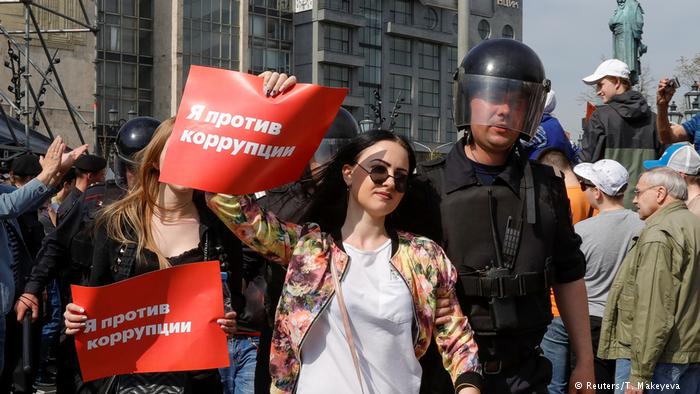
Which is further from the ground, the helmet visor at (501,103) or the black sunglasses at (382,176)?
the helmet visor at (501,103)

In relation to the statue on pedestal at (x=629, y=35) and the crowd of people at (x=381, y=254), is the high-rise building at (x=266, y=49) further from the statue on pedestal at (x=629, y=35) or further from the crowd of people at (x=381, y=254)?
the crowd of people at (x=381, y=254)

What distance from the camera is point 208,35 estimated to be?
5169 cm

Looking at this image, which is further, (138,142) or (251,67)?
(251,67)

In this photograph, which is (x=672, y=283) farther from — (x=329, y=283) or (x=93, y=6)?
(x=93, y=6)

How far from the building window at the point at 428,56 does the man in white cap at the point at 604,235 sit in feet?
216

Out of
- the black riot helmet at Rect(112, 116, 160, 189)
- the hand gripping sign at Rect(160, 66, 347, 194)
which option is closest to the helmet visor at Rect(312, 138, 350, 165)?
the black riot helmet at Rect(112, 116, 160, 189)

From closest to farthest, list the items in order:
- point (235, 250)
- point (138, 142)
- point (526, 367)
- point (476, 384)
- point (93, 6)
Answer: point (476, 384), point (526, 367), point (235, 250), point (138, 142), point (93, 6)

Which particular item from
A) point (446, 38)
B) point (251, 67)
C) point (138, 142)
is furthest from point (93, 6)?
point (138, 142)

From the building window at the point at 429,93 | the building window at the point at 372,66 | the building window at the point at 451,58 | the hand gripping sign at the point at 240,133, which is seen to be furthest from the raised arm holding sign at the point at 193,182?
the building window at the point at 451,58

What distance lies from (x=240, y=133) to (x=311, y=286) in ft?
1.88

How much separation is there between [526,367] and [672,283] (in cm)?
193

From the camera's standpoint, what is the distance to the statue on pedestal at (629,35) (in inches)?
563

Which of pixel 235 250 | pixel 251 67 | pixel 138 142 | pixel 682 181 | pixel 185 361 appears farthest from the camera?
pixel 251 67

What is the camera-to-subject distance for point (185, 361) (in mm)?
3658
